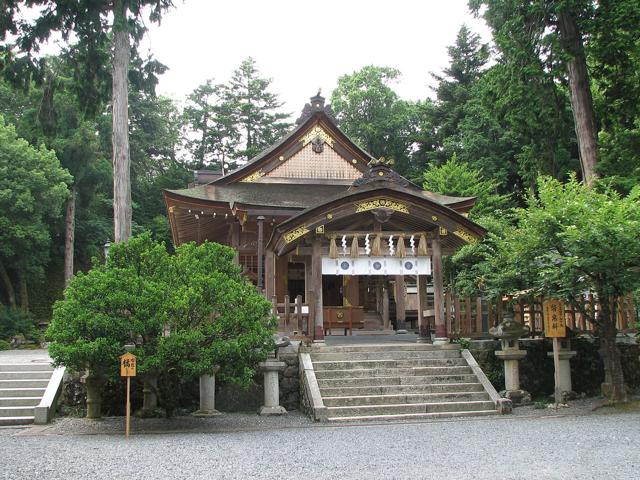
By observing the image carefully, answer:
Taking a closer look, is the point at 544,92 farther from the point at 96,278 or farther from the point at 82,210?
the point at 82,210

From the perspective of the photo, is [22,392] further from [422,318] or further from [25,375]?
[422,318]

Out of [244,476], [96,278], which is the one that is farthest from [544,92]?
[244,476]

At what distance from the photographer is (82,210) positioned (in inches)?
1384

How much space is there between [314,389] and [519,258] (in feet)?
15.1

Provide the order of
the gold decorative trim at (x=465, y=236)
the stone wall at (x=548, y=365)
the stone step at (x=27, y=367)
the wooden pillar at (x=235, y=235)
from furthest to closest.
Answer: the wooden pillar at (x=235, y=235) < the gold decorative trim at (x=465, y=236) < the stone wall at (x=548, y=365) < the stone step at (x=27, y=367)

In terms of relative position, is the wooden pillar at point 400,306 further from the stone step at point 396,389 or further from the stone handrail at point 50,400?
the stone handrail at point 50,400

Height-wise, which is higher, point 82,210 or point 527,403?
point 82,210

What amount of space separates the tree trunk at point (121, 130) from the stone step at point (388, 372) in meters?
5.80

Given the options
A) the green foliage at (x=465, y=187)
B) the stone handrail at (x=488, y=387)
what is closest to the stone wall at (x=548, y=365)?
the stone handrail at (x=488, y=387)

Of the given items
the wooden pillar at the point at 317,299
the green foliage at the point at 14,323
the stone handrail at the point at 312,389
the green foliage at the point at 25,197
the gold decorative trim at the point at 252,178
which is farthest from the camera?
the green foliage at the point at 25,197

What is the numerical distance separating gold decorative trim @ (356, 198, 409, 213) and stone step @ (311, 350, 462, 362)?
2949mm

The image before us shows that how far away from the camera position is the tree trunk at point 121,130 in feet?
44.3

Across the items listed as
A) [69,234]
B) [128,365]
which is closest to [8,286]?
[69,234]

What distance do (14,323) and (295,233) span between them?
21.3m
